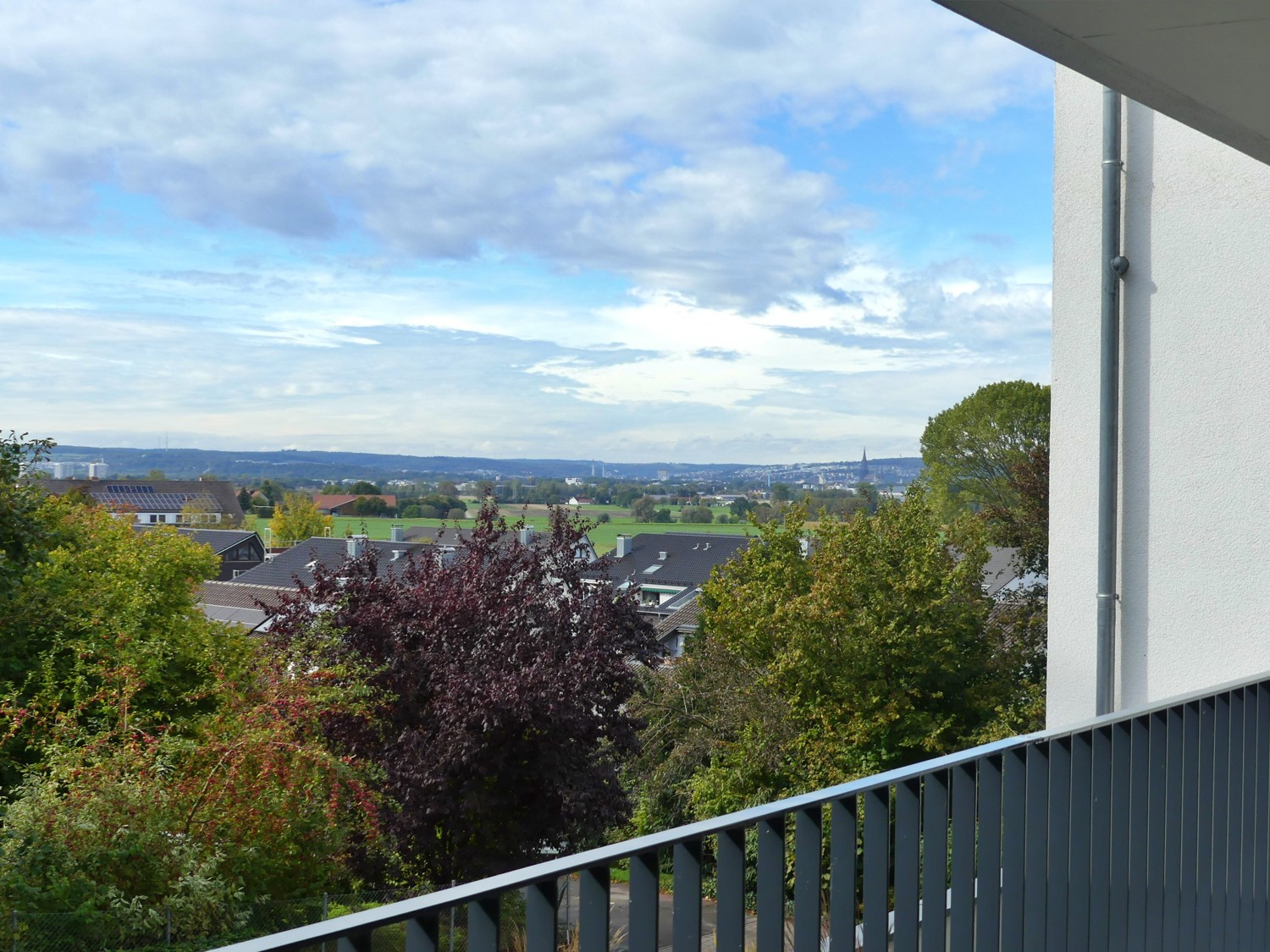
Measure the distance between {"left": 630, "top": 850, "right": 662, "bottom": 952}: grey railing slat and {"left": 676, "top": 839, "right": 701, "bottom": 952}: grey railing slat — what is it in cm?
3

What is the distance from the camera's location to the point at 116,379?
85.0 m

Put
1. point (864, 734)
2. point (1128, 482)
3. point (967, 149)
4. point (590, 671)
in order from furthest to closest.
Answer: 1. point (967, 149)
2. point (864, 734)
3. point (590, 671)
4. point (1128, 482)

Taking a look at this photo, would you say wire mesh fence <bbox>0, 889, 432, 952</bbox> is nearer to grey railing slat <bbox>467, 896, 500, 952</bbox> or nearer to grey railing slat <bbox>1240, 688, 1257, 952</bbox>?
grey railing slat <bbox>1240, 688, 1257, 952</bbox>

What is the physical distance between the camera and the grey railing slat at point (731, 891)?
1.29 m

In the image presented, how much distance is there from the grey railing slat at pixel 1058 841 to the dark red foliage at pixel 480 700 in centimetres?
1368

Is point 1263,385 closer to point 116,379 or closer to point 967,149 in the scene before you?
point 967,149

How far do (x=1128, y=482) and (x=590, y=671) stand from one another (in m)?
12.5

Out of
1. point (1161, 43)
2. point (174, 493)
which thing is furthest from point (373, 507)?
point (1161, 43)

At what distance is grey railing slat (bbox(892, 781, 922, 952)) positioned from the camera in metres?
1.63

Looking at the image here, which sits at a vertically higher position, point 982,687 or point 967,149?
point 967,149

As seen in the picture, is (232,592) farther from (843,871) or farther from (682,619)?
(843,871)

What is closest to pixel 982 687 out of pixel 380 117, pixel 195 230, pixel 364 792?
pixel 364 792

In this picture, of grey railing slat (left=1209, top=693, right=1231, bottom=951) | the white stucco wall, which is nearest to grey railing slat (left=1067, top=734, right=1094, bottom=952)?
grey railing slat (left=1209, top=693, right=1231, bottom=951)

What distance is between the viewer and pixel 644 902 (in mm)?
1230
